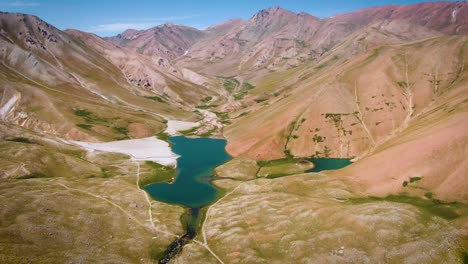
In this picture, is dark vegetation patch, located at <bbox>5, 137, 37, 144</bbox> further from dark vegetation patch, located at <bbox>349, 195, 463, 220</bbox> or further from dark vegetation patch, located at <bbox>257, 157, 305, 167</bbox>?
dark vegetation patch, located at <bbox>349, 195, 463, 220</bbox>

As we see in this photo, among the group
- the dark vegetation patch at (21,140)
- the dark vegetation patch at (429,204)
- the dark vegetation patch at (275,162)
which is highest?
the dark vegetation patch at (21,140)

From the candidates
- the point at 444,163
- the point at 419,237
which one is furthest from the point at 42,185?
the point at 444,163

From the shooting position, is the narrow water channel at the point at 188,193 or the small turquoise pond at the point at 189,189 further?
the small turquoise pond at the point at 189,189

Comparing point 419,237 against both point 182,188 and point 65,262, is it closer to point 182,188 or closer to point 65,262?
point 65,262

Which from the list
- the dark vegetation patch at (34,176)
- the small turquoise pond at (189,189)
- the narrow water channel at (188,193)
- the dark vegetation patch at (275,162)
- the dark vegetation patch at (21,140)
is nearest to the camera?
the narrow water channel at (188,193)

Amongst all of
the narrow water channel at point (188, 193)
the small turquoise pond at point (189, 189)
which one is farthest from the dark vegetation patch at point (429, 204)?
the small turquoise pond at point (189, 189)

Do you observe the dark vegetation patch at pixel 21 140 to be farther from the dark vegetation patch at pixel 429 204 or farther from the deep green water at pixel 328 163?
the dark vegetation patch at pixel 429 204

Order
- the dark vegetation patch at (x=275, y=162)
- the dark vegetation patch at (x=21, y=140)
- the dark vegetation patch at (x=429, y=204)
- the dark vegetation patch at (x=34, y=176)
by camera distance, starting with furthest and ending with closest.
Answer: the dark vegetation patch at (x=21, y=140)
the dark vegetation patch at (x=275, y=162)
the dark vegetation patch at (x=34, y=176)
the dark vegetation patch at (x=429, y=204)

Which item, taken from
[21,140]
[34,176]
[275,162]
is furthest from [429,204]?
[21,140]

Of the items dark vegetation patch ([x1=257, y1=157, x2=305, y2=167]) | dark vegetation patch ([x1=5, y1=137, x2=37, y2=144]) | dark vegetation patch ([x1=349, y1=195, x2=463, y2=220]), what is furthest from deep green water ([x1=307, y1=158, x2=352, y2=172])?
dark vegetation patch ([x1=5, y1=137, x2=37, y2=144])
